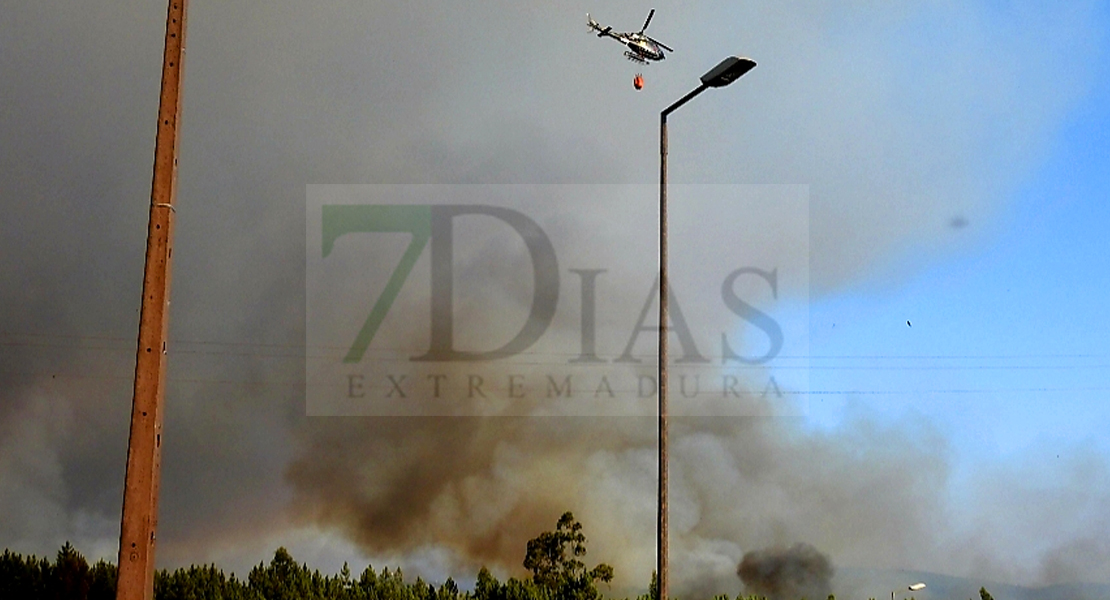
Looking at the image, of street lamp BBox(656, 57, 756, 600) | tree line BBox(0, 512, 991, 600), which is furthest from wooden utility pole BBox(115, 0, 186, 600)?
tree line BBox(0, 512, 991, 600)

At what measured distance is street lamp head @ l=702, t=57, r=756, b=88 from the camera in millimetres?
15344

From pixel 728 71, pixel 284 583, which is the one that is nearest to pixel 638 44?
pixel 728 71

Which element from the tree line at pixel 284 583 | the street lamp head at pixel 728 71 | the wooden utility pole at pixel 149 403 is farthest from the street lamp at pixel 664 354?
the tree line at pixel 284 583

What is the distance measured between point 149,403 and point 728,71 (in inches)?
373

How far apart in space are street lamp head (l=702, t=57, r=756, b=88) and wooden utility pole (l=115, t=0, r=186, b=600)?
312 inches

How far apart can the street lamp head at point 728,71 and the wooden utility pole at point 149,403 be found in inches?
312

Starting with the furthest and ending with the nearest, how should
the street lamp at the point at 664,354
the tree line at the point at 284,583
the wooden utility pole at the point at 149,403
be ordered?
the tree line at the point at 284,583
the street lamp at the point at 664,354
the wooden utility pole at the point at 149,403

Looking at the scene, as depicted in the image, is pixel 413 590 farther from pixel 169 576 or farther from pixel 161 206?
pixel 161 206

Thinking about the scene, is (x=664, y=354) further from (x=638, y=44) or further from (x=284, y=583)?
(x=284, y=583)

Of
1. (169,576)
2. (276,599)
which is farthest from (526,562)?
(169,576)

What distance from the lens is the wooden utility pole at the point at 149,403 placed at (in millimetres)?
10969

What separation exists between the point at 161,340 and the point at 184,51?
12.0ft

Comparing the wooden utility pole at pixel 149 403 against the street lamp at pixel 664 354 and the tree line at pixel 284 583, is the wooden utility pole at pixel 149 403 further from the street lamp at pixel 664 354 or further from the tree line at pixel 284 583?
the tree line at pixel 284 583

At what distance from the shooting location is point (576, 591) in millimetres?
60094
